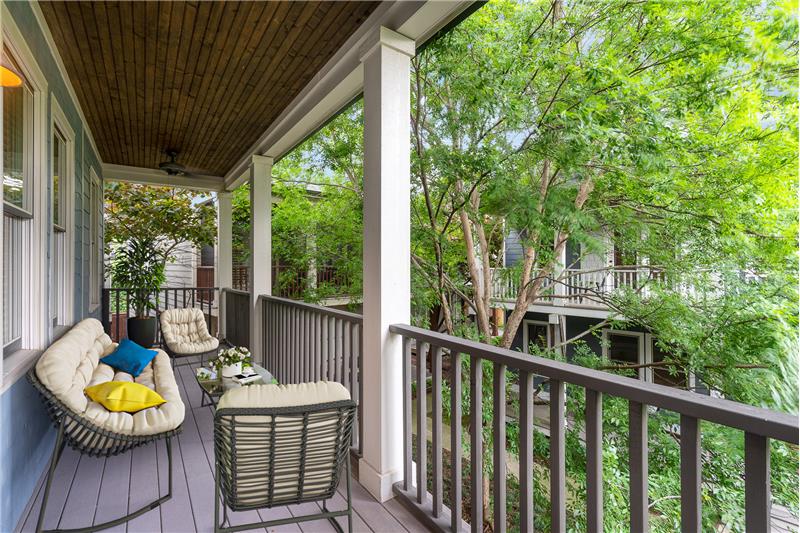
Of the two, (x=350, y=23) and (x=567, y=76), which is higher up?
(x=567, y=76)

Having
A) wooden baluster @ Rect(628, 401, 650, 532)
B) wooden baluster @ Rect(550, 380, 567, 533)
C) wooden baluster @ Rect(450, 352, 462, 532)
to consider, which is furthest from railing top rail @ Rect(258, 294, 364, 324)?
wooden baluster @ Rect(628, 401, 650, 532)

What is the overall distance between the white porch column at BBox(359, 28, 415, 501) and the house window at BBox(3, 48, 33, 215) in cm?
180


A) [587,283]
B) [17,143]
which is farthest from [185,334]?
[587,283]

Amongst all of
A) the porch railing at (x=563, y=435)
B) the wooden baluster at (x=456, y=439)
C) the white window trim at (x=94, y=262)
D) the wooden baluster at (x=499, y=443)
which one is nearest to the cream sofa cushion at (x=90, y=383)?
the porch railing at (x=563, y=435)

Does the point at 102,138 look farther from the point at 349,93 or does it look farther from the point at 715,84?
the point at 715,84

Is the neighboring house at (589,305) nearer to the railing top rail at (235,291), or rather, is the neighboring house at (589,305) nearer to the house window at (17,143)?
the railing top rail at (235,291)

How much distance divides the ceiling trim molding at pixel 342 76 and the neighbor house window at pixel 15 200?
180cm

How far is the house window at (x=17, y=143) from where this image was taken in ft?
6.72

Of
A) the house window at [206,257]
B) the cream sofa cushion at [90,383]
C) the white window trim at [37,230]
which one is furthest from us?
the house window at [206,257]

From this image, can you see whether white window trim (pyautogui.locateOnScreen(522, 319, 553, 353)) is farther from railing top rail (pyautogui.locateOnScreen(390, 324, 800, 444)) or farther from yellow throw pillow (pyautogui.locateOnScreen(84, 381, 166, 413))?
yellow throw pillow (pyautogui.locateOnScreen(84, 381, 166, 413))

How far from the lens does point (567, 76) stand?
13.8 ft

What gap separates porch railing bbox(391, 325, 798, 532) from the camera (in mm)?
979

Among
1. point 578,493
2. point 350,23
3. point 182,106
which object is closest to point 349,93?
point 350,23

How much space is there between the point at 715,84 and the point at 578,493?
393 cm
